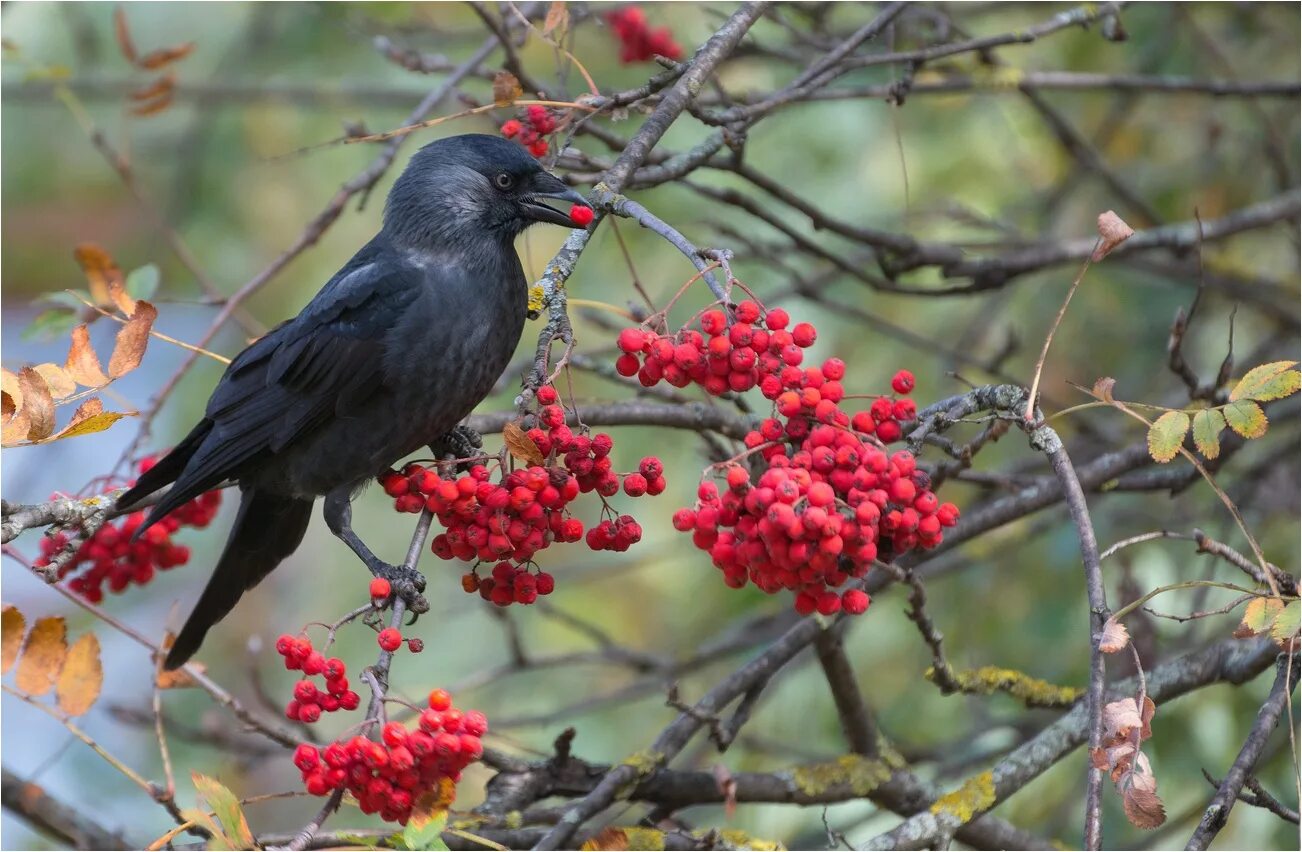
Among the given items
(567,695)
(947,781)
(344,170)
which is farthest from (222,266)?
(947,781)

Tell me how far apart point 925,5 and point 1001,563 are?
2.04m

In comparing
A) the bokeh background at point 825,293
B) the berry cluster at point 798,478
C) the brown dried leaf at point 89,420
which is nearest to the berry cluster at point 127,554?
the bokeh background at point 825,293

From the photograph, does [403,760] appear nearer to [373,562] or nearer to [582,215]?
[582,215]

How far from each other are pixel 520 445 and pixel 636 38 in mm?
2849

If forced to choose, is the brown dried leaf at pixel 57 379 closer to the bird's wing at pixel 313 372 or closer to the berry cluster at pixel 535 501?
the berry cluster at pixel 535 501

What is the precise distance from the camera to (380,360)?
3633mm

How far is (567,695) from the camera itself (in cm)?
600

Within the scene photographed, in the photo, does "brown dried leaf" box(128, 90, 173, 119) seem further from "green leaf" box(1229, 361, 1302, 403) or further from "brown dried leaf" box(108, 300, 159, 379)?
"green leaf" box(1229, 361, 1302, 403)

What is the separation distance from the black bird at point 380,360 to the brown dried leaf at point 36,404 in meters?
0.93

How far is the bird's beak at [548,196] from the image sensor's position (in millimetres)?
3488

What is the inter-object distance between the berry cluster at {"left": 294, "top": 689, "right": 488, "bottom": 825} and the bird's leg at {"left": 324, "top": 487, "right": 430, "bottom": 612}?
307 millimetres

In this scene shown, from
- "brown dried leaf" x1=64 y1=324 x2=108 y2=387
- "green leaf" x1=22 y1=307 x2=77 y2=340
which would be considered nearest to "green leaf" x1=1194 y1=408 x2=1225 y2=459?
"brown dried leaf" x1=64 y1=324 x2=108 y2=387

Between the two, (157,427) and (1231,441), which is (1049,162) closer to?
(1231,441)

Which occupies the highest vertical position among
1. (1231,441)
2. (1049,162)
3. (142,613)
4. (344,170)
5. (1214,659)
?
(344,170)
